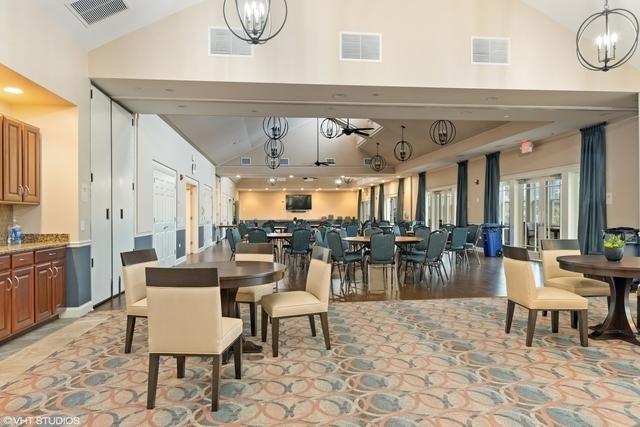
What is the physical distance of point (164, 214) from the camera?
8.75 meters

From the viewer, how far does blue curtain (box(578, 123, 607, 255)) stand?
7.72 meters

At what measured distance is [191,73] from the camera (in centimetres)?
518

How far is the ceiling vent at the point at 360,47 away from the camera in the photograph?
5449mm

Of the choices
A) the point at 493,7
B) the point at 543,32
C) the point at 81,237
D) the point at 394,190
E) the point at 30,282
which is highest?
the point at 493,7

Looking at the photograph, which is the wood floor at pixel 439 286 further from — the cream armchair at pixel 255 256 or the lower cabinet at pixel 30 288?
the lower cabinet at pixel 30 288

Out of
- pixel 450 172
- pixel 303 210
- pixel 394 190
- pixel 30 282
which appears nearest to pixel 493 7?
pixel 30 282

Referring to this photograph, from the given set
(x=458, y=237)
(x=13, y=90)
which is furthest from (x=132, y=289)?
(x=458, y=237)

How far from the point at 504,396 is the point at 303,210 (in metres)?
23.7

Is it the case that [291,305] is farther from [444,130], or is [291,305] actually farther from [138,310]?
[444,130]

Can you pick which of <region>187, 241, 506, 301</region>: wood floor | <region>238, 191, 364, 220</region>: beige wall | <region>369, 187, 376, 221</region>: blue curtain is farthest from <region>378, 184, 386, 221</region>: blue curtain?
<region>187, 241, 506, 301</region>: wood floor

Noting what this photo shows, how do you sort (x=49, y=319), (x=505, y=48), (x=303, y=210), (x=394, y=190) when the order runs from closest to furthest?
1. (x=49, y=319)
2. (x=505, y=48)
3. (x=394, y=190)
4. (x=303, y=210)

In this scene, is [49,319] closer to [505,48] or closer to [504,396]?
[504,396]

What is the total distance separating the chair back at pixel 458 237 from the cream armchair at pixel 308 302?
228 inches

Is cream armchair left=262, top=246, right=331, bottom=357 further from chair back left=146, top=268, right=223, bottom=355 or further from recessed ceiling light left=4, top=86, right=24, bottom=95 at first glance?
recessed ceiling light left=4, top=86, right=24, bottom=95
